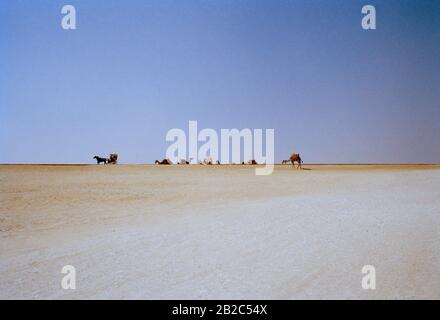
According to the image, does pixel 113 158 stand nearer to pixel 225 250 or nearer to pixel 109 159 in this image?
pixel 109 159

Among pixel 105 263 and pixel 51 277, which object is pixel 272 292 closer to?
pixel 105 263

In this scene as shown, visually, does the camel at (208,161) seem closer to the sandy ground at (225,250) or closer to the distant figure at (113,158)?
the distant figure at (113,158)

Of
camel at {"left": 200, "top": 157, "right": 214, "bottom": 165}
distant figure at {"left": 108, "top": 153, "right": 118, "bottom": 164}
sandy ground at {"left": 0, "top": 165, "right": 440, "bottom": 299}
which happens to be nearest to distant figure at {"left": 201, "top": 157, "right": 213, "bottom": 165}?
camel at {"left": 200, "top": 157, "right": 214, "bottom": 165}

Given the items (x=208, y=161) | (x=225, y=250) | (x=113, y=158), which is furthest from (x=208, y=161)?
(x=225, y=250)

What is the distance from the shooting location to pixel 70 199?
615 inches

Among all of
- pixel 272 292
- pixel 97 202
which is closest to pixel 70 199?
A: pixel 97 202

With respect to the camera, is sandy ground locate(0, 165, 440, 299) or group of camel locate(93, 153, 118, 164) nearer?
sandy ground locate(0, 165, 440, 299)

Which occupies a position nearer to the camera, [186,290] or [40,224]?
[186,290]

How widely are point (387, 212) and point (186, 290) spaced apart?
7635 mm

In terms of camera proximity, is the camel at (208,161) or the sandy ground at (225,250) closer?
the sandy ground at (225,250)

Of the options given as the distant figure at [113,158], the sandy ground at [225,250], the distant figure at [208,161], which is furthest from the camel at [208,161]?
the sandy ground at [225,250]

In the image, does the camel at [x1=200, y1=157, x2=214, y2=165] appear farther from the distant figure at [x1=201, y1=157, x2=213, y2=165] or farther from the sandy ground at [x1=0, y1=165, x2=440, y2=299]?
the sandy ground at [x1=0, y1=165, x2=440, y2=299]
